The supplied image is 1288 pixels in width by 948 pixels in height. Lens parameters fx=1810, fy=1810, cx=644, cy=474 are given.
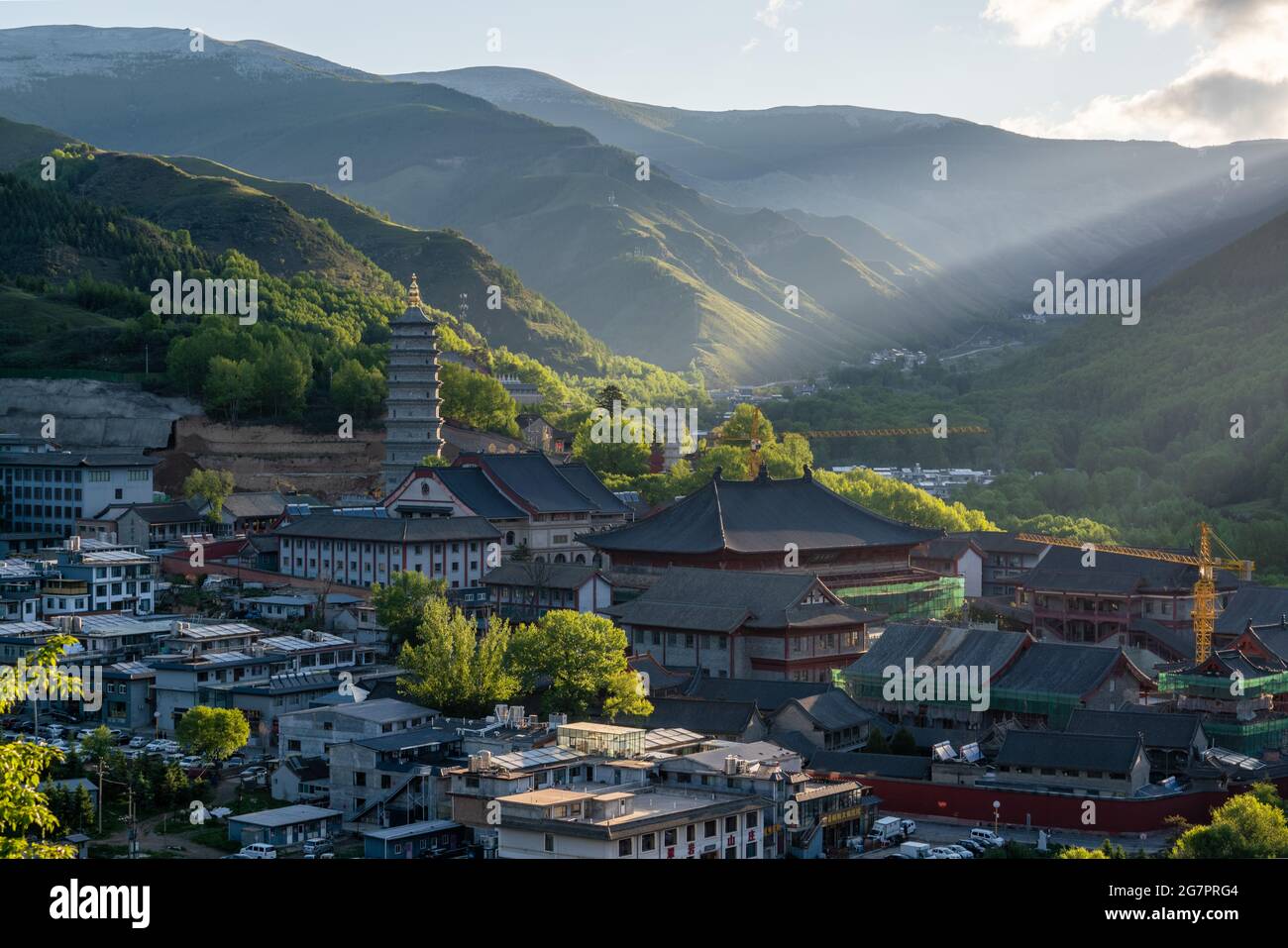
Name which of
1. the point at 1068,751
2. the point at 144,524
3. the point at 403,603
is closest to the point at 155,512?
the point at 144,524

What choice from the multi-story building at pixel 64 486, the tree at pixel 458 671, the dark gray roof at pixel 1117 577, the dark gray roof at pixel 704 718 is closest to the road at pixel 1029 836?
the dark gray roof at pixel 704 718

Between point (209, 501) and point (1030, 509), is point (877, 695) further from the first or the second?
point (1030, 509)

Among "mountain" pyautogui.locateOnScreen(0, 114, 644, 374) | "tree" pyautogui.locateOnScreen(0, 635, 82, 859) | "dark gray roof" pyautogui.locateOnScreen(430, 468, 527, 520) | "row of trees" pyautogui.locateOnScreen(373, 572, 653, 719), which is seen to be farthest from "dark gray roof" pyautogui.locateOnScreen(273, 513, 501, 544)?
"mountain" pyautogui.locateOnScreen(0, 114, 644, 374)

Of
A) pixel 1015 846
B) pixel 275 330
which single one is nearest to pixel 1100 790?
pixel 1015 846

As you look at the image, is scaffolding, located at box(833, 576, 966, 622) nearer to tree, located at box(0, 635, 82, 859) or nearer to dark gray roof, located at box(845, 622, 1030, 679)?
dark gray roof, located at box(845, 622, 1030, 679)

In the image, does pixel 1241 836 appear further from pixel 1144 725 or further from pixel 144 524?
pixel 144 524
